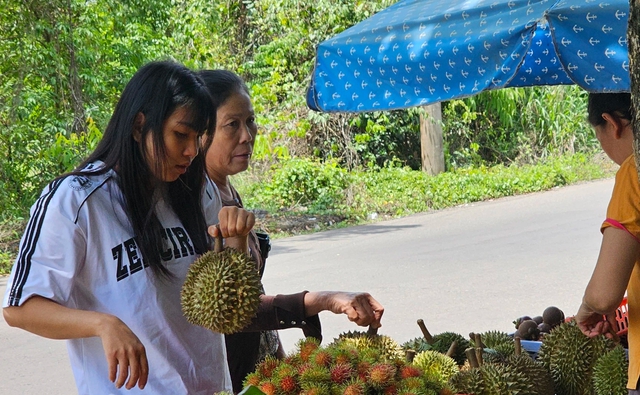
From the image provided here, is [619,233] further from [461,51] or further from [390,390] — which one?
[461,51]

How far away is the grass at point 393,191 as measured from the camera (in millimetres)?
10305

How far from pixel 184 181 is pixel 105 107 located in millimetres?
9833

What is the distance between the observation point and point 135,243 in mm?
1932

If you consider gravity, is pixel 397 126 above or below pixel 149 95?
below

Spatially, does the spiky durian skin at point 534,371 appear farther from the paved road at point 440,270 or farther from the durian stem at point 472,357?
the paved road at point 440,270

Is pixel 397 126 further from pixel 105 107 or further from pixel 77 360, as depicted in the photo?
pixel 77 360

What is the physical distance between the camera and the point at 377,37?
3277mm

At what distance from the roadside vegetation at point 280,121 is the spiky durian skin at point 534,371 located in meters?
6.84

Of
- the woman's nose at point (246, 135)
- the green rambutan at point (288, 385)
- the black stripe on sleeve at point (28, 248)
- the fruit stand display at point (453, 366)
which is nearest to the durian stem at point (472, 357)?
the fruit stand display at point (453, 366)

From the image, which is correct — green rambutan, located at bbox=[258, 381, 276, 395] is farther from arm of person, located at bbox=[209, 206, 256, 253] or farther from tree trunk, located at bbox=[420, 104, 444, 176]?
tree trunk, located at bbox=[420, 104, 444, 176]

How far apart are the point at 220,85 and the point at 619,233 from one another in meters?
1.40

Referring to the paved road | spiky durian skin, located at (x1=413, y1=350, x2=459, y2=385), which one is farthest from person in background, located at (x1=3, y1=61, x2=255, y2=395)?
the paved road

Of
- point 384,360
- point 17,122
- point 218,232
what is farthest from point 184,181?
point 17,122

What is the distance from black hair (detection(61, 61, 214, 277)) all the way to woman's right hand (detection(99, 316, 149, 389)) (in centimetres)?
30
